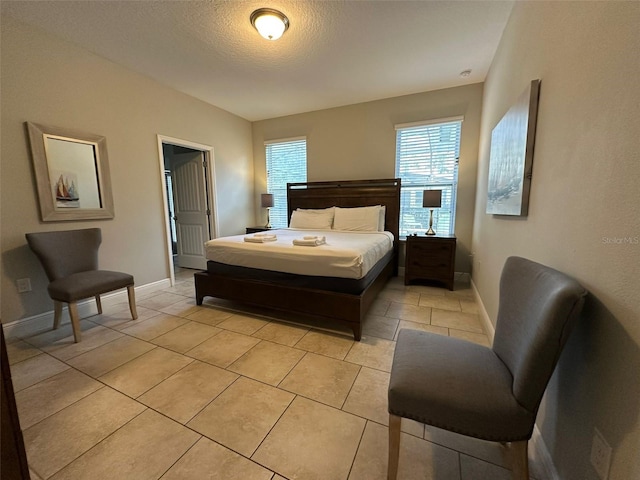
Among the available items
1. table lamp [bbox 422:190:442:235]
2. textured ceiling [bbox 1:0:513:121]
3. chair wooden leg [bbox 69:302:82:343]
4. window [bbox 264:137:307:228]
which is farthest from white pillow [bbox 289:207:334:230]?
chair wooden leg [bbox 69:302:82:343]

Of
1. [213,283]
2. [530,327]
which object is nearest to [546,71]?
[530,327]

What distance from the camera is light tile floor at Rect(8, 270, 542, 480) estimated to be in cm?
118

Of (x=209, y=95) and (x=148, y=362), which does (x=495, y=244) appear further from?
(x=209, y=95)

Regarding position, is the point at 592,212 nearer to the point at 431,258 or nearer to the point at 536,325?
the point at 536,325

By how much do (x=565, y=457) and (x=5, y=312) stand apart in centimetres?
402

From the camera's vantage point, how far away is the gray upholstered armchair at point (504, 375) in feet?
2.73

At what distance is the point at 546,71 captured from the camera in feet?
4.44

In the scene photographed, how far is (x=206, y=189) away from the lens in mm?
4312

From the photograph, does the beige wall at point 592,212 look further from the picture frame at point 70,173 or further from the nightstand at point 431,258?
the picture frame at point 70,173

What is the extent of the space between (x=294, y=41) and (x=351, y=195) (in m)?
2.20

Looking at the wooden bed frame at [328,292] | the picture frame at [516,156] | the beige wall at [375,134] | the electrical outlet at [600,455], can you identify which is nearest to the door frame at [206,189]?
the wooden bed frame at [328,292]

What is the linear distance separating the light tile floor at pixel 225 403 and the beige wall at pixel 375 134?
1.96 meters

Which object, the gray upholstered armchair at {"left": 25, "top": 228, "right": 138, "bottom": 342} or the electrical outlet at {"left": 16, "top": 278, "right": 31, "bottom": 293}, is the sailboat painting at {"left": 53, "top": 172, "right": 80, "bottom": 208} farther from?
the electrical outlet at {"left": 16, "top": 278, "right": 31, "bottom": 293}

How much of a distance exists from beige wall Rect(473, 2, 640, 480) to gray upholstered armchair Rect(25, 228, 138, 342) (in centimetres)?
327
